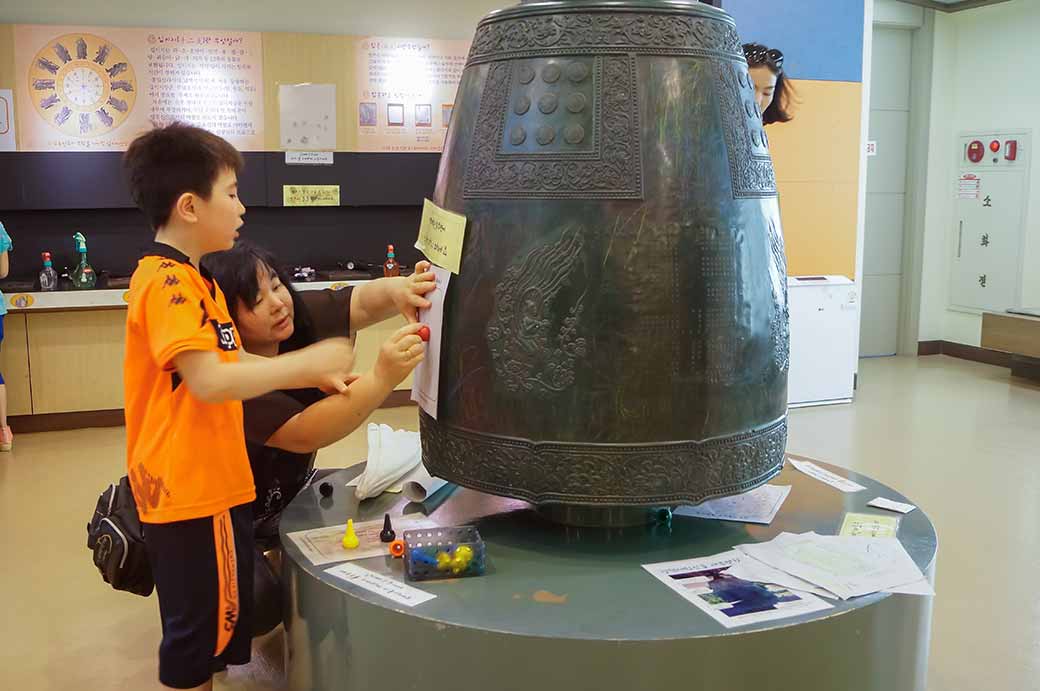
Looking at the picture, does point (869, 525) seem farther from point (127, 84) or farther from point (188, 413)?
point (127, 84)

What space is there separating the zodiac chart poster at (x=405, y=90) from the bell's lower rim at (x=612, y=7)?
421 centimetres

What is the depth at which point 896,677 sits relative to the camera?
191 centimetres

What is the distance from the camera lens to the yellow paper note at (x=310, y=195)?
594cm

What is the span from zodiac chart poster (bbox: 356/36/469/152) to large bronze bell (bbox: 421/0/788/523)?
13.7ft

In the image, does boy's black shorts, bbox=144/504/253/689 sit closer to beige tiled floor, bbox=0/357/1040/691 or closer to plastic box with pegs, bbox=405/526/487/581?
plastic box with pegs, bbox=405/526/487/581

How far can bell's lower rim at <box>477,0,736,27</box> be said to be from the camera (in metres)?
1.91

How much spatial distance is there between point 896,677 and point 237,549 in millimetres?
1393

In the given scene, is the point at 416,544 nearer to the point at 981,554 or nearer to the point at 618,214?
the point at 618,214

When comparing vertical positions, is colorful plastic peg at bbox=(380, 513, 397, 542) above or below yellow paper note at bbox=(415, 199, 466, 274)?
below

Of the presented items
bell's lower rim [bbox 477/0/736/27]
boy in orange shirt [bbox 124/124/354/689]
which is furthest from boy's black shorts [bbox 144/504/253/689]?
bell's lower rim [bbox 477/0/736/27]

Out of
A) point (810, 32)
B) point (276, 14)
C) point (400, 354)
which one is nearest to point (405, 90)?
point (276, 14)

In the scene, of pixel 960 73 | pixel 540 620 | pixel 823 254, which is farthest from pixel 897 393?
pixel 540 620

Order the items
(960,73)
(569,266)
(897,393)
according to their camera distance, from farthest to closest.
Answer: (960,73) < (897,393) < (569,266)

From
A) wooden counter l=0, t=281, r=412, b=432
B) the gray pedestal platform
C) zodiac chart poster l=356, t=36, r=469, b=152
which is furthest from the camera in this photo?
zodiac chart poster l=356, t=36, r=469, b=152
